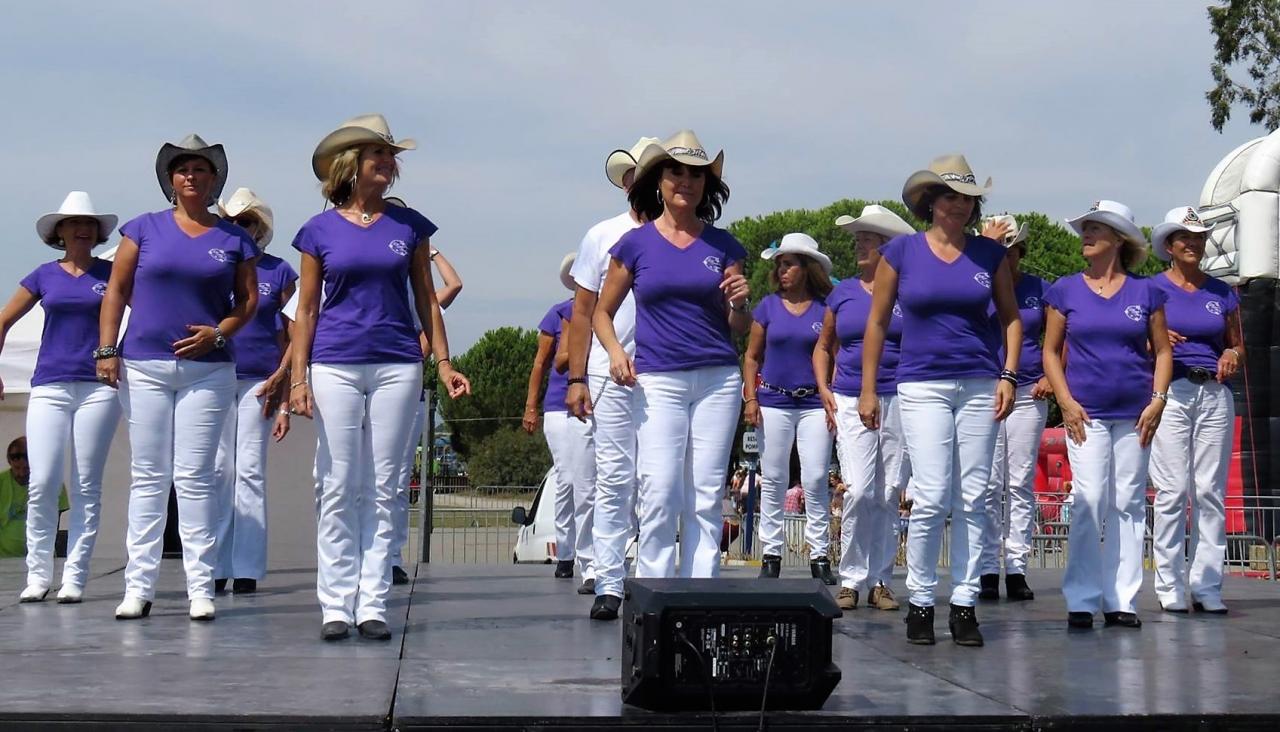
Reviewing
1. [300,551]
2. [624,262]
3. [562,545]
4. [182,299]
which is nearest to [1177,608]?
[624,262]

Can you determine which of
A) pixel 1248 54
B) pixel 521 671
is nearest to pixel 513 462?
pixel 1248 54

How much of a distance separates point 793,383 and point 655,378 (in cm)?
292

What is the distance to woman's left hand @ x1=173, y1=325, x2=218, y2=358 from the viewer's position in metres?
7.11

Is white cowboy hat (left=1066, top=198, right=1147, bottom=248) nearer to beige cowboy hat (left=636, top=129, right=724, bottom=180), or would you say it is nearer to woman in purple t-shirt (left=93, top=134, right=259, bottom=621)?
beige cowboy hat (left=636, top=129, right=724, bottom=180)

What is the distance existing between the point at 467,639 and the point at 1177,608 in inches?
162

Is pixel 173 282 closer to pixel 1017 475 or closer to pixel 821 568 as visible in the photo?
pixel 821 568

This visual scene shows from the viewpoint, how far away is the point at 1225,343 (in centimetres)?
849

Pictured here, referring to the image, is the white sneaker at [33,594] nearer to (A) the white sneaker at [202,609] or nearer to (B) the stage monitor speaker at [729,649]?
(A) the white sneaker at [202,609]

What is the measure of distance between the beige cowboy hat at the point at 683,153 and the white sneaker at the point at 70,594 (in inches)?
149

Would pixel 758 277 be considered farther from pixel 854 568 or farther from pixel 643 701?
pixel 643 701

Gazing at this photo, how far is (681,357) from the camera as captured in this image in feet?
22.2

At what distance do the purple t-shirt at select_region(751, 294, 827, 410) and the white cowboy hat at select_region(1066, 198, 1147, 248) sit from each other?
86.2 inches

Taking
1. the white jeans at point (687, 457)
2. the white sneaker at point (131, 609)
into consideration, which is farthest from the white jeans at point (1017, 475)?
the white sneaker at point (131, 609)

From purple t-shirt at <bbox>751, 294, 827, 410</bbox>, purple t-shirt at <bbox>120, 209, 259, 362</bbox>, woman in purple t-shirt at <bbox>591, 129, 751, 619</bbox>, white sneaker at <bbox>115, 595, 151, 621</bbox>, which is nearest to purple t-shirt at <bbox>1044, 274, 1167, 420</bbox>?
woman in purple t-shirt at <bbox>591, 129, 751, 619</bbox>
